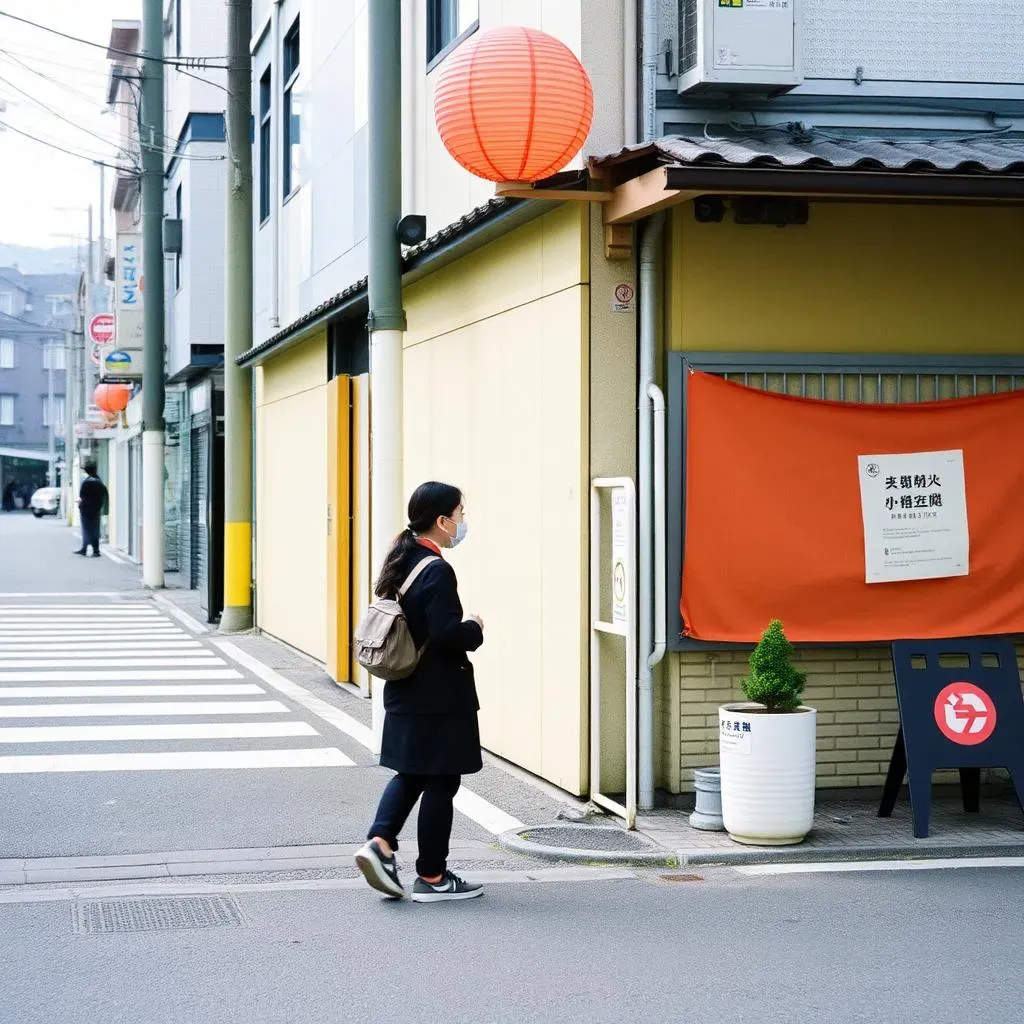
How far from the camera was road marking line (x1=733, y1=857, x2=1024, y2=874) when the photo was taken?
737 cm

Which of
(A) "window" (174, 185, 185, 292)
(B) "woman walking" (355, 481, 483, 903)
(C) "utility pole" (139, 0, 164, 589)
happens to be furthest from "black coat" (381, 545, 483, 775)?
(A) "window" (174, 185, 185, 292)

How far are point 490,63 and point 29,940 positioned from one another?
184 inches

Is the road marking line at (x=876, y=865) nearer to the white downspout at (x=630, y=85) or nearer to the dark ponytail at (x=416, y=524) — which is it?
the dark ponytail at (x=416, y=524)

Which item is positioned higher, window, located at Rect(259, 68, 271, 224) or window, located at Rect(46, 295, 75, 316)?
window, located at Rect(46, 295, 75, 316)

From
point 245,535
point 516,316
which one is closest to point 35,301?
point 245,535

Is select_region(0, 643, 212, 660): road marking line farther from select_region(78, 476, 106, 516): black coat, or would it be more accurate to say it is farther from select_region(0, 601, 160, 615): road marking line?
select_region(78, 476, 106, 516): black coat

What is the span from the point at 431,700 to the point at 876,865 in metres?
2.37

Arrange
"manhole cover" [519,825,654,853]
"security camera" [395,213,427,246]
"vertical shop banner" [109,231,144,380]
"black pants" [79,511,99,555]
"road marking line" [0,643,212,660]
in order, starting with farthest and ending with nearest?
→ "black pants" [79,511,99,555] < "vertical shop banner" [109,231,144,380] < "road marking line" [0,643,212,660] < "security camera" [395,213,427,246] < "manhole cover" [519,825,654,853]

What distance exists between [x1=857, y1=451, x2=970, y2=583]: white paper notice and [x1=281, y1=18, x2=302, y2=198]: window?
10.3 m

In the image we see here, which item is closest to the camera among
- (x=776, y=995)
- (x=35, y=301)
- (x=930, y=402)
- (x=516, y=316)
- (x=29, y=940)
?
(x=776, y=995)

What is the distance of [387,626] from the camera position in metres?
6.65

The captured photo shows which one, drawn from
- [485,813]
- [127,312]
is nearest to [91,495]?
[127,312]

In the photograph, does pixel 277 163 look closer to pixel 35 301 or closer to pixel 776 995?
pixel 776 995

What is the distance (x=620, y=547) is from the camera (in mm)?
8172
